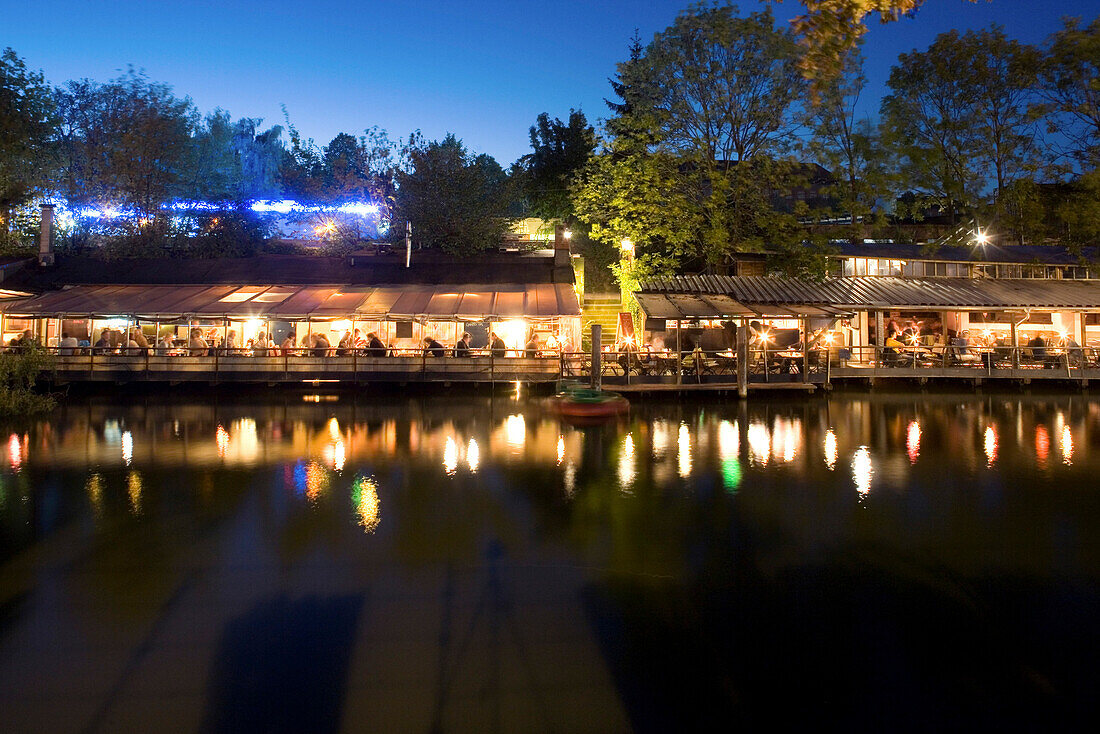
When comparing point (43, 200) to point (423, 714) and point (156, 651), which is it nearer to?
point (156, 651)

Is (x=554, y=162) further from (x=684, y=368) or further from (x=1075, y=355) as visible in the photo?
(x=1075, y=355)

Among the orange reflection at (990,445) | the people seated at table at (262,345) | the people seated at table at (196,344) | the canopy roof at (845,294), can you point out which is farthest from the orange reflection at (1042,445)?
the people seated at table at (196,344)

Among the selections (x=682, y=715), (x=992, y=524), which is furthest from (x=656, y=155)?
(x=682, y=715)

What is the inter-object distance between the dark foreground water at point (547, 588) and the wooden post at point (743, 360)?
854cm

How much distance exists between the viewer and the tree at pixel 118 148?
36188 mm

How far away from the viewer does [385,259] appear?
106 feet

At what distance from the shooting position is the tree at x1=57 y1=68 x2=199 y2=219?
36188 mm

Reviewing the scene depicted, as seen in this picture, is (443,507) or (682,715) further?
(443,507)

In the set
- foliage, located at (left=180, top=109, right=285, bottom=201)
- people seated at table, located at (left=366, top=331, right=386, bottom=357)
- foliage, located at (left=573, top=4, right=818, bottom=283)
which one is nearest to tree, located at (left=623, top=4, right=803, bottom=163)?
foliage, located at (left=573, top=4, right=818, bottom=283)

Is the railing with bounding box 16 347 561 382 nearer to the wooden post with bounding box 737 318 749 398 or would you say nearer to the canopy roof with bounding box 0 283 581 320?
the canopy roof with bounding box 0 283 581 320

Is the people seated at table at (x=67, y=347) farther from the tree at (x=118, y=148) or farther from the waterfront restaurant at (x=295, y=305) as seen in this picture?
the tree at (x=118, y=148)

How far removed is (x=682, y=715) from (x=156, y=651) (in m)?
4.35

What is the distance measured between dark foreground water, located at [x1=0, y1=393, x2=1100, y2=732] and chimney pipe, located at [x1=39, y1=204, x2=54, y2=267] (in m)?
21.8

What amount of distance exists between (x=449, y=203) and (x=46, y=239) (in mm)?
→ 18057
